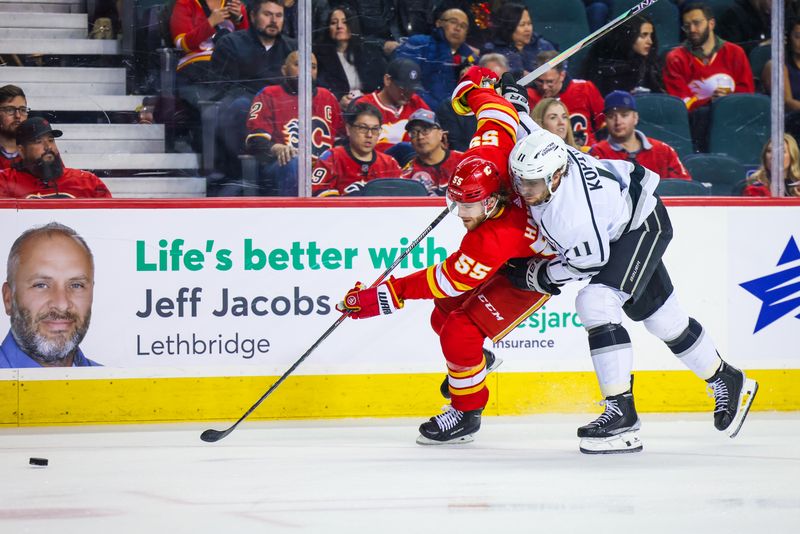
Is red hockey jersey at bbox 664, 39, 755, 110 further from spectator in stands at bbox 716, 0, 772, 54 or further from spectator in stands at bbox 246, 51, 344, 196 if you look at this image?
spectator in stands at bbox 246, 51, 344, 196

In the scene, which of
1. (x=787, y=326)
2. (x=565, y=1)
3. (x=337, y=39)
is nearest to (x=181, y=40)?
(x=337, y=39)

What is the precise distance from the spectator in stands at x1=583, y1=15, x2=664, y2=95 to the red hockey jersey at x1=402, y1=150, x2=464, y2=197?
751 mm

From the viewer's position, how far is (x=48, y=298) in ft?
15.1

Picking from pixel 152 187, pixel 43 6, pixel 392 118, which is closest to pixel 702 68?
pixel 392 118

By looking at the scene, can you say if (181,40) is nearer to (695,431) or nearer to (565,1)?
(565,1)

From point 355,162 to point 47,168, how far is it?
4.11ft

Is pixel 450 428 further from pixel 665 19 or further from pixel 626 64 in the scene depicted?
pixel 665 19

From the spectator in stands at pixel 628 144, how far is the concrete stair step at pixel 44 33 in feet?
7.37

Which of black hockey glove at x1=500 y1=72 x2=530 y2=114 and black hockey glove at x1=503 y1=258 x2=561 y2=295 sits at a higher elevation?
black hockey glove at x1=500 y1=72 x2=530 y2=114

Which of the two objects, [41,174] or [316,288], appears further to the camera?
[316,288]

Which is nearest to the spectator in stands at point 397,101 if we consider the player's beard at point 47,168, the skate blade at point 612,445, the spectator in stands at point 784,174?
the player's beard at point 47,168

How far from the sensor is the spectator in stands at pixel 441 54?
16.5 ft

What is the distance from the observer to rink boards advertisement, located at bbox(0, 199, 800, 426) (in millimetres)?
4656

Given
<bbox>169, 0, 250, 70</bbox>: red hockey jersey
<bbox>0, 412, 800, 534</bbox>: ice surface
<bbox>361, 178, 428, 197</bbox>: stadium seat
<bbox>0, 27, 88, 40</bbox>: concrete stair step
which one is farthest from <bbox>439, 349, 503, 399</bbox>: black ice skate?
<bbox>0, 27, 88, 40</bbox>: concrete stair step
